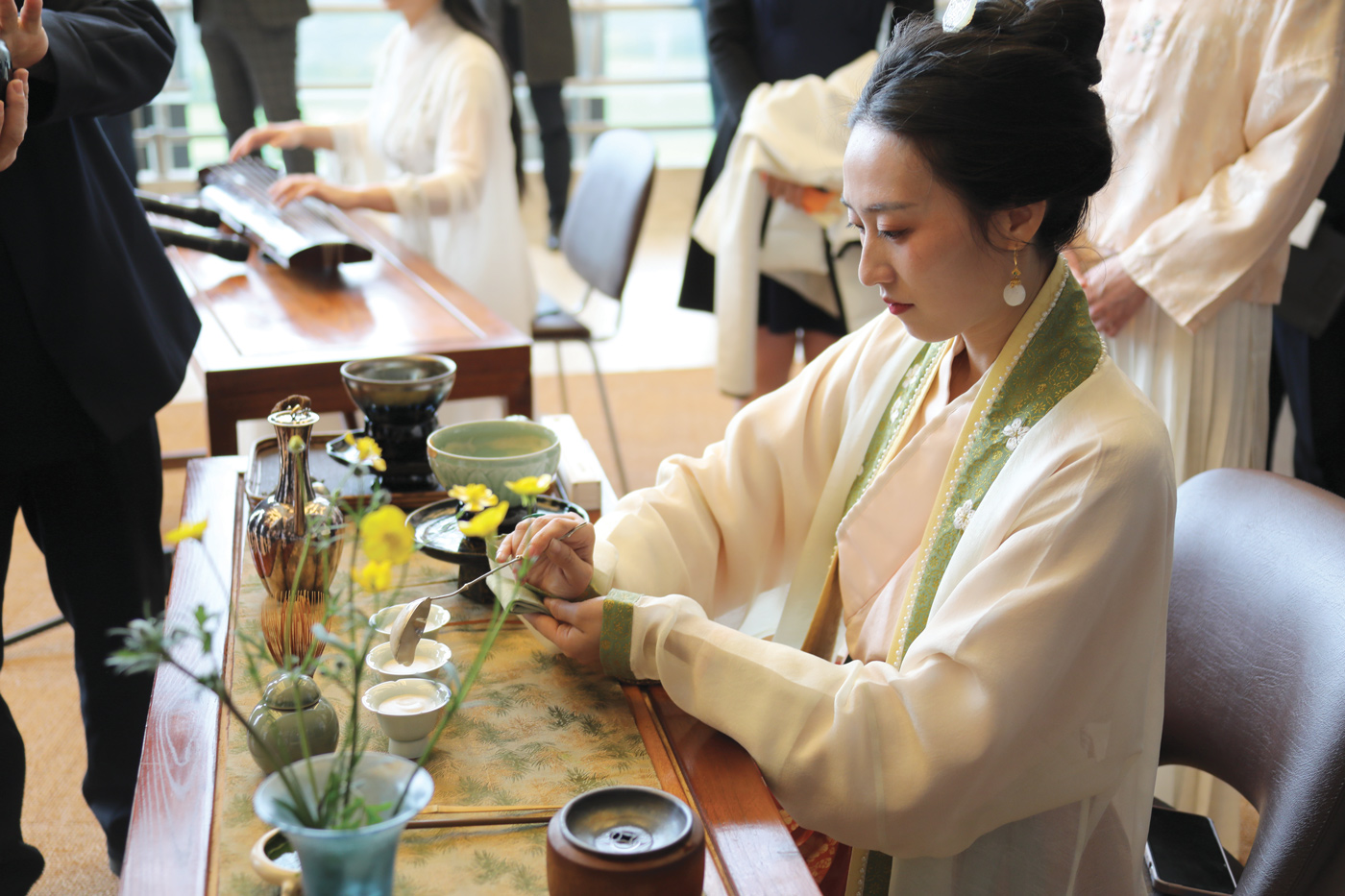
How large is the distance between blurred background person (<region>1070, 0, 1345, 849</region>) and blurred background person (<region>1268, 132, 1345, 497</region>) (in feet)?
1.64

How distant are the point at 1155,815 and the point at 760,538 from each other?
536 millimetres

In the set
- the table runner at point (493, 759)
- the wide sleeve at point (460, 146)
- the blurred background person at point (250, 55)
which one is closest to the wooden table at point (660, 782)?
the table runner at point (493, 759)

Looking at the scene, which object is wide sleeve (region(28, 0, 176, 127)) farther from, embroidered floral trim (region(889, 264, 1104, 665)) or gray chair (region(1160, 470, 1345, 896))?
gray chair (region(1160, 470, 1345, 896))

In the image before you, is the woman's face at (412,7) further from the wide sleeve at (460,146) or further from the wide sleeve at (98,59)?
the wide sleeve at (98,59)

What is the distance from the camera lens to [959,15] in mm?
1042

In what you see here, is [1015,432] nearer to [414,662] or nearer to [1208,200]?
[414,662]

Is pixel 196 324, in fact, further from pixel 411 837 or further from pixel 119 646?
pixel 411 837

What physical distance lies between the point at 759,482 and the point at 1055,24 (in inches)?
21.5

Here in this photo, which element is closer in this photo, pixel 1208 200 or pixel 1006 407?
pixel 1006 407

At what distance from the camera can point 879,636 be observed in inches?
45.1

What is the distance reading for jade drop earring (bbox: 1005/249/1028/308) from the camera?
1.08 meters

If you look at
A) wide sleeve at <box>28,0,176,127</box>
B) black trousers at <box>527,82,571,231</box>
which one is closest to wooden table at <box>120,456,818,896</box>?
wide sleeve at <box>28,0,176,127</box>

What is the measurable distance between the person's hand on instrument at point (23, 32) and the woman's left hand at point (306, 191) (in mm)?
1339

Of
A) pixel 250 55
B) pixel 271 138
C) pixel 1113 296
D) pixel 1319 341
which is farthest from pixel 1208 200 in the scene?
pixel 250 55
